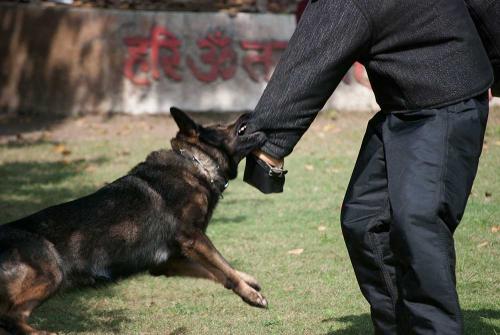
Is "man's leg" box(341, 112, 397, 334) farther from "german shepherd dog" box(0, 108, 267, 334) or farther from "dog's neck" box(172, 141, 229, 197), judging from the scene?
"dog's neck" box(172, 141, 229, 197)

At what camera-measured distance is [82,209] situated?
5.44 meters

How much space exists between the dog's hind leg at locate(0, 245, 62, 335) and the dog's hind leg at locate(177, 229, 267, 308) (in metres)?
0.87

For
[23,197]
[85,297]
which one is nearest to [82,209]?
[85,297]

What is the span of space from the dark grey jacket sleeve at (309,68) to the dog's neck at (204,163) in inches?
65.6

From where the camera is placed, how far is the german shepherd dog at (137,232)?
5.26 metres

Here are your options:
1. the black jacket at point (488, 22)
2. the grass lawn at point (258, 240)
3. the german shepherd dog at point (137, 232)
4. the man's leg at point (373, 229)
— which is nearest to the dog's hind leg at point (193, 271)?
the german shepherd dog at point (137, 232)

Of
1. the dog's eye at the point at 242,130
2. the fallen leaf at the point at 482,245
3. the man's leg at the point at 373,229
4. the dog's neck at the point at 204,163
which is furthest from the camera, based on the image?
the fallen leaf at the point at 482,245

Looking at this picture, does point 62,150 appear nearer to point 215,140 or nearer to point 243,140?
point 215,140

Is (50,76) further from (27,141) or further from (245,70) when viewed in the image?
(245,70)

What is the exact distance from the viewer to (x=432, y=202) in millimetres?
3824

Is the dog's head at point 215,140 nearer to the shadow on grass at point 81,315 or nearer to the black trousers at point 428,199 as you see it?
the shadow on grass at point 81,315

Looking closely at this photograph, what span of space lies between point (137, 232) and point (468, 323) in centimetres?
224

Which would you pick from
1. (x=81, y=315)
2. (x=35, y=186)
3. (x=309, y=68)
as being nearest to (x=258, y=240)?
(x=81, y=315)

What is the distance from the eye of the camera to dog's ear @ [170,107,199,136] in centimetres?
579
